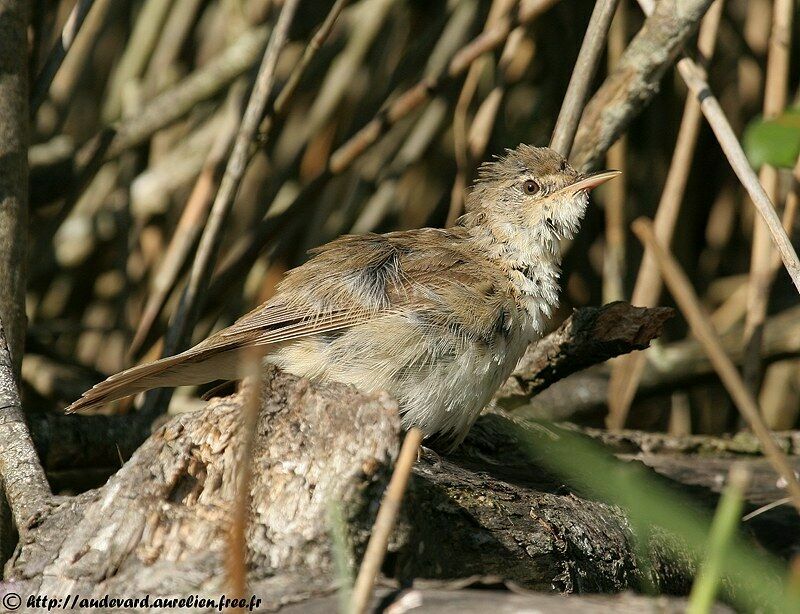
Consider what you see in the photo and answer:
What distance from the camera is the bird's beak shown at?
339cm

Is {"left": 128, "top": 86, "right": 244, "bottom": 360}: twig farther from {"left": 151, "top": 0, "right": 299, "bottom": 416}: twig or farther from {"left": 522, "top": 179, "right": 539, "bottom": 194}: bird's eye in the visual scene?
{"left": 522, "top": 179, "right": 539, "bottom": 194}: bird's eye

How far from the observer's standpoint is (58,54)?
3.14 meters

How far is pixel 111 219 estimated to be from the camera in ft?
16.4

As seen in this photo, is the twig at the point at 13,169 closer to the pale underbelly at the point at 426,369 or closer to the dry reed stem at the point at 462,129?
the pale underbelly at the point at 426,369

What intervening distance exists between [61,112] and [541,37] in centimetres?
247

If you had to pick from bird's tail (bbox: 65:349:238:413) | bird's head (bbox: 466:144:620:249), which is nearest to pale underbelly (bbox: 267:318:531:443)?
Answer: bird's tail (bbox: 65:349:238:413)

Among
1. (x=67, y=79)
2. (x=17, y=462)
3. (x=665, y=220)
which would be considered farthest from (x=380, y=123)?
(x=17, y=462)

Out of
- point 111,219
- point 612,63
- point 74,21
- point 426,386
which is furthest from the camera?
point 111,219

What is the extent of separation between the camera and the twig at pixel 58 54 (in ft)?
10.3

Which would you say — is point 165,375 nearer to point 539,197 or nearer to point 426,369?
point 426,369

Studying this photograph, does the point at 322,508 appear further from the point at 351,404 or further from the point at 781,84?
the point at 781,84

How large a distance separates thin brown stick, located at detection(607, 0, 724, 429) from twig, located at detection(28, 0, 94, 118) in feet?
7.60

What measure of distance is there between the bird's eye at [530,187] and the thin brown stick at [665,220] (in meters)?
0.88

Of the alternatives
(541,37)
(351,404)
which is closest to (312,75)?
(541,37)
